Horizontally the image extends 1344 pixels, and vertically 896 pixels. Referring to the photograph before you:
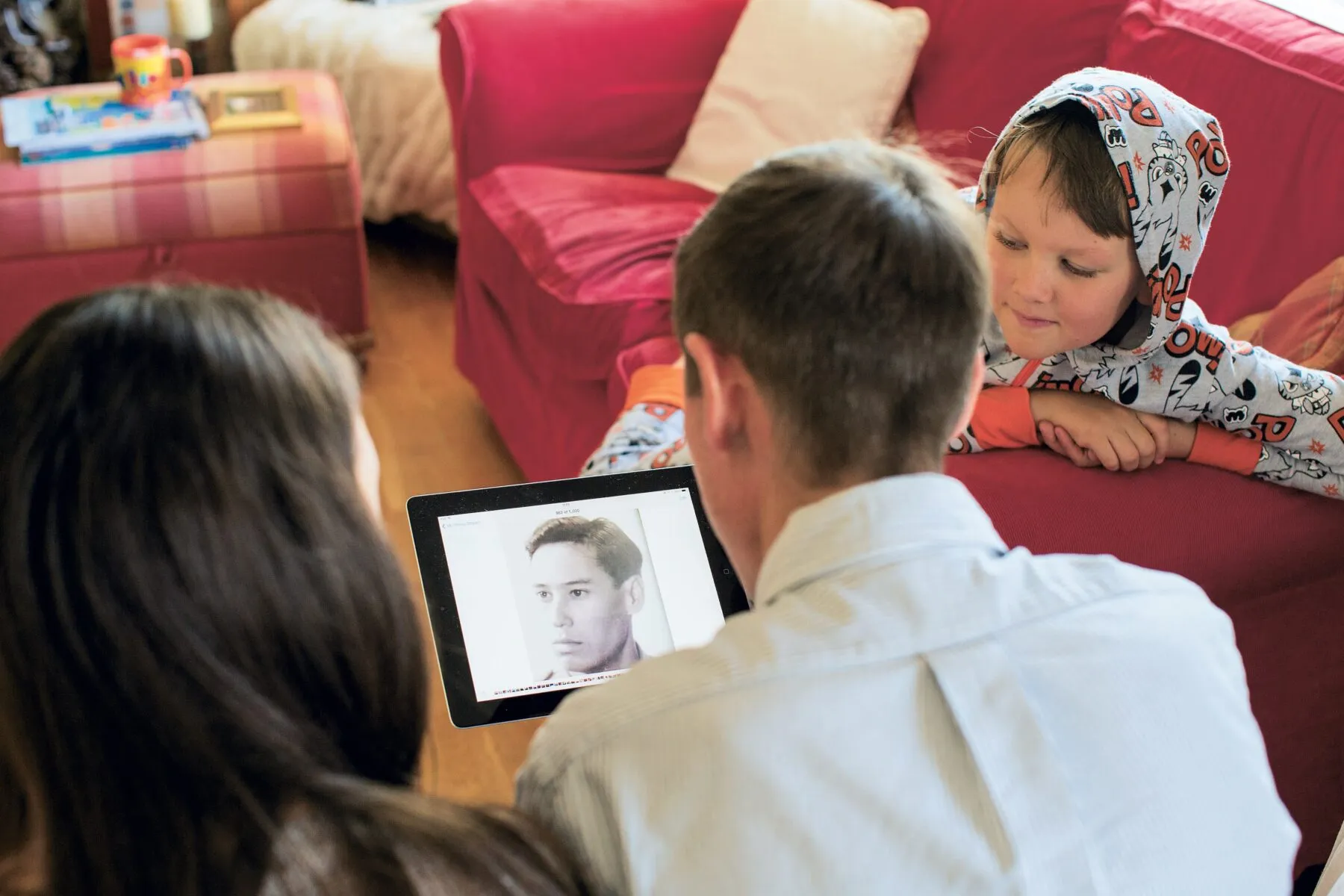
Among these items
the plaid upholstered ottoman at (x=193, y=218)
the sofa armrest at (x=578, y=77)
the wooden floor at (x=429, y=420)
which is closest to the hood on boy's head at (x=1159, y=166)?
the wooden floor at (x=429, y=420)

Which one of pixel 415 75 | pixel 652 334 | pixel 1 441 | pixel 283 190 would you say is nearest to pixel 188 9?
pixel 415 75

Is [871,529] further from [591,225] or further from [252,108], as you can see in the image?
[252,108]

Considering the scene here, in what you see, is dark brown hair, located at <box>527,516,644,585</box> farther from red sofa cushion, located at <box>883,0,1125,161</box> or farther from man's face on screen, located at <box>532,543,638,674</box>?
red sofa cushion, located at <box>883,0,1125,161</box>

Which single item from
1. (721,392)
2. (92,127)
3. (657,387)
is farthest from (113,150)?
(721,392)

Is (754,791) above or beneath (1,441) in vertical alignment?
beneath

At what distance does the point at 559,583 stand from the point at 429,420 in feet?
5.28

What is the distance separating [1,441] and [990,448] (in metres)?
1.01

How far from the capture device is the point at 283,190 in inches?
97.0

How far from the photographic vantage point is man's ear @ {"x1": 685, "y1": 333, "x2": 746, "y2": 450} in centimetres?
82

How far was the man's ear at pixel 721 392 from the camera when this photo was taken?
82 centimetres

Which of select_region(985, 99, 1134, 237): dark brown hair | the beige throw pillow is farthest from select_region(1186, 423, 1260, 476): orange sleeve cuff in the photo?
the beige throw pillow

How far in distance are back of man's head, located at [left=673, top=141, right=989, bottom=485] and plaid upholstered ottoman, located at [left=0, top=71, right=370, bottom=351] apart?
66.2 inches

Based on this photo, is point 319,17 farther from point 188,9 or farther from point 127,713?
point 127,713

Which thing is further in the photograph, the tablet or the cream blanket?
the cream blanket
